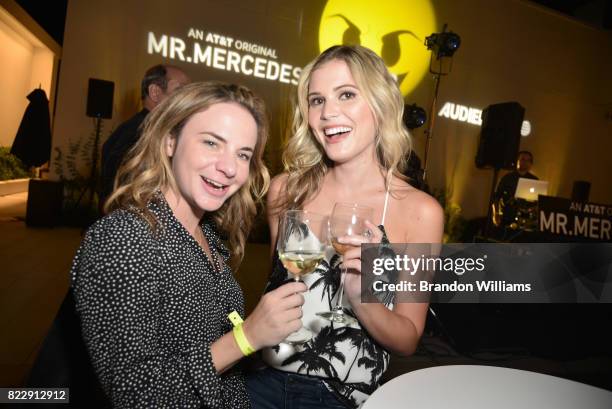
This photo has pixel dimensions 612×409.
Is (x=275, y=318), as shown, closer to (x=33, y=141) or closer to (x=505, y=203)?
(x=505, y=203)

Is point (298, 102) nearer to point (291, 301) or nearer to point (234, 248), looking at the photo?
point (234, 248)

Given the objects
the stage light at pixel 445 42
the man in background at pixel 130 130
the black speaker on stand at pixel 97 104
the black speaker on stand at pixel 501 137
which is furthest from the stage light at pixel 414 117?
the black speaker on stand at pixel 97 104

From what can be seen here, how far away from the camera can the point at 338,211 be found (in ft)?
4.16

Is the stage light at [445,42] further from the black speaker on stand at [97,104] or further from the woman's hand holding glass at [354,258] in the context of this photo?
the woman's hand holding glass at [354,258]

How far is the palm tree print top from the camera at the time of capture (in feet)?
5.00

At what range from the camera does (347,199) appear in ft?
6.23

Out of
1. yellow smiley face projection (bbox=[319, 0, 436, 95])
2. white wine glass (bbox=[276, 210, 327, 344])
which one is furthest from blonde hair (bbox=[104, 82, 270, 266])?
yellow smiley face projection (bbox=[319, 0, 436, 95])

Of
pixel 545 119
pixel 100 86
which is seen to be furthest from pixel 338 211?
pixel 545 119

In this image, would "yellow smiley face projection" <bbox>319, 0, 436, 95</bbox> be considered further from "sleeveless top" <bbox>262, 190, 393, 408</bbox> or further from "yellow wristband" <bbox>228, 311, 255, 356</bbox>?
"yellow wristband" <bbox>228, 311, 255, 356</bbox>

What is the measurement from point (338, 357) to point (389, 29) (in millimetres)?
8956

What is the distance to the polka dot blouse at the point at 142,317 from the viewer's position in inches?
40.1

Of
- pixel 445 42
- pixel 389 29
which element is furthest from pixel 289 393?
pixel 389 29

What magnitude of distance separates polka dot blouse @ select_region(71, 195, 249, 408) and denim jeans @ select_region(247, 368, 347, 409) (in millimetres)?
459

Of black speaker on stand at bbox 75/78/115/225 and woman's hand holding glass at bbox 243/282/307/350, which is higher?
black speaker on stand at bbox 75/78/115/225
